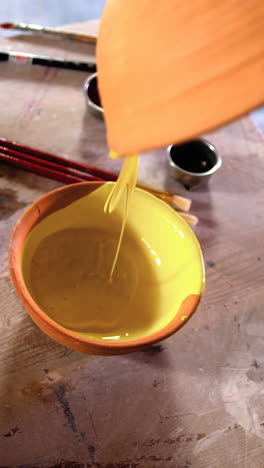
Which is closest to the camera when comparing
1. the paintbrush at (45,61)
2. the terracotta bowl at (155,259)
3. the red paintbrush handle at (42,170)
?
the terracotta bowl at (155,259)

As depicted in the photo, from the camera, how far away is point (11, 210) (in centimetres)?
78

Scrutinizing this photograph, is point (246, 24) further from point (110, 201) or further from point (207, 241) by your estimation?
point (207, 241)

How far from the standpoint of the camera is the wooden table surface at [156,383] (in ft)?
1.90

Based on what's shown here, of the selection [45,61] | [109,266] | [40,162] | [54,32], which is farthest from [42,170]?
[54,32]

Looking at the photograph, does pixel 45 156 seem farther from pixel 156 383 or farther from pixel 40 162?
pixel 156 383

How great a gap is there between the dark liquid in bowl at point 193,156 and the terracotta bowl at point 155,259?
26 centimetres

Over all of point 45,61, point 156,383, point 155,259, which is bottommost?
point 156,383

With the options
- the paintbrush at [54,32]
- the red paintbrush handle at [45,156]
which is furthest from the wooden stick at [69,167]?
the paintbrush at [54,32]

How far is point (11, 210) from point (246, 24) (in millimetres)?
555

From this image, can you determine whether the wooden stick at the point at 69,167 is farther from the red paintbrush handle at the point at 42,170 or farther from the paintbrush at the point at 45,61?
the paintbrush at the point at 45,61

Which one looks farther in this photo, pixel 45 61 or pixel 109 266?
pixel 45 61

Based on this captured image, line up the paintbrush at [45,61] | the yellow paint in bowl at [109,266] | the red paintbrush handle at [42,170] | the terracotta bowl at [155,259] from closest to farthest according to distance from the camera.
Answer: the terracotta bowl at [155,259]
the yellow paint in bowl at [109,266]
the red paintbrush handle at [42,170]
the paintbrush at [45,61]

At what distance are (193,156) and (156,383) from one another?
0.51 metres

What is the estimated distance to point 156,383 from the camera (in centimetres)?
64
